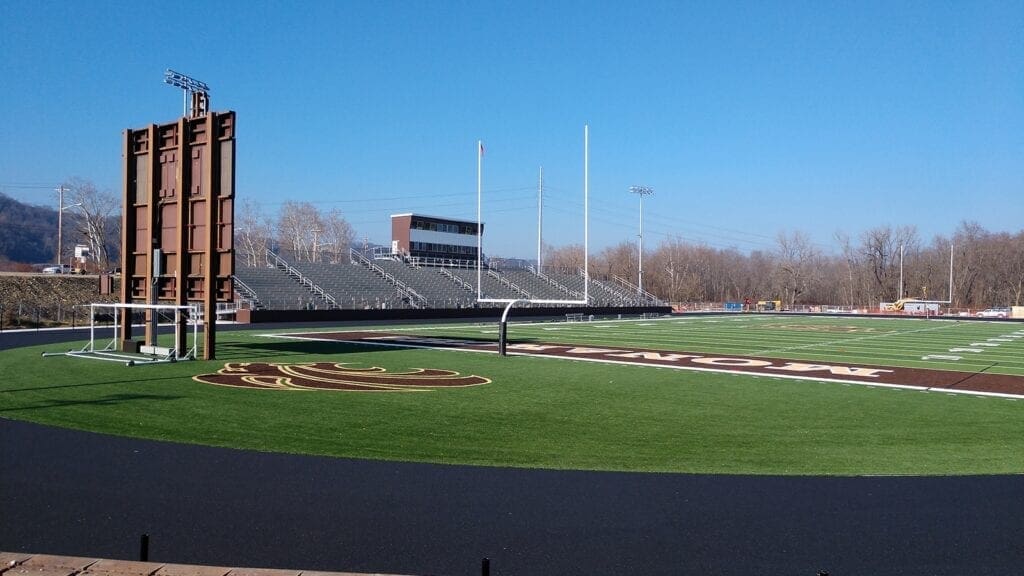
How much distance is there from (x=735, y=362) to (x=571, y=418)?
1174cm

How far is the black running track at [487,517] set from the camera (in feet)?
19.4

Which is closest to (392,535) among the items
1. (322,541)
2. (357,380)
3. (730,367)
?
(322,541)

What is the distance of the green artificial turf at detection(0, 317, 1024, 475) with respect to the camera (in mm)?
9766

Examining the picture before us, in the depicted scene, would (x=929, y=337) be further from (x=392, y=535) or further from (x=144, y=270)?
(x=392, y=535)

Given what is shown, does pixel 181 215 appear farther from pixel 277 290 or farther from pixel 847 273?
pixel 847 273

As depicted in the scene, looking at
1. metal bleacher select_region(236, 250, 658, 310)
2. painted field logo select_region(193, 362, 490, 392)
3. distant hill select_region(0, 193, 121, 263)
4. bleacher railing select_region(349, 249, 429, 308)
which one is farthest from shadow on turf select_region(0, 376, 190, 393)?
distant hill select_region(0, 193, 121, 263)

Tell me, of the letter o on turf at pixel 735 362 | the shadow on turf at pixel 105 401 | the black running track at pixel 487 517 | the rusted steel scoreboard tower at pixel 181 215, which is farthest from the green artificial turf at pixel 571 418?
the letter o on turf at pixel 735 362

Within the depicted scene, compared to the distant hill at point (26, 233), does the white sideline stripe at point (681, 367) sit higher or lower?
lower

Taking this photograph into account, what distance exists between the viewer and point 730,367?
2159 centimetres

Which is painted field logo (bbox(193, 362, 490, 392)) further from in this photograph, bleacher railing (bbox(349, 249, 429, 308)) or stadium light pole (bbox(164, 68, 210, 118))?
bleacher railing (bbox(349, 249, 429, 308))

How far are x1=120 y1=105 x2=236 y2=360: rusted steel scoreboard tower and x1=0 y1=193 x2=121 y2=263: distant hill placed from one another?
132 metres

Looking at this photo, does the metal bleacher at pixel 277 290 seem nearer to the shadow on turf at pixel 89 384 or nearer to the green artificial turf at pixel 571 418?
the green artificial turf at pixel 571 418

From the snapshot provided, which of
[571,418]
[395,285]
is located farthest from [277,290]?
[571,418]

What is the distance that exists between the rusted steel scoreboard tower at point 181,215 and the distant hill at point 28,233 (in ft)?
432
